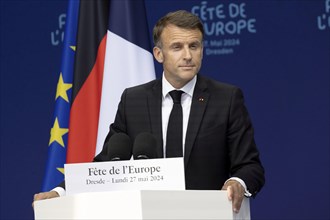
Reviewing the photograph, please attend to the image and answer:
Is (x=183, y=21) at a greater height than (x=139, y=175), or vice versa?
(x=183, y=21)

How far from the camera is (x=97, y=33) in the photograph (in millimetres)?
4426

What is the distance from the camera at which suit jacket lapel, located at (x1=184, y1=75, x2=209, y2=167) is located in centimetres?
297

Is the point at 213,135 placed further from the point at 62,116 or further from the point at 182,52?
the point at 62,116

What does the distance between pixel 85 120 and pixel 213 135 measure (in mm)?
1468

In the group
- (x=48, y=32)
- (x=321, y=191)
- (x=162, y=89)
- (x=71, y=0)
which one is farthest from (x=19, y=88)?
(x=162, y=89)

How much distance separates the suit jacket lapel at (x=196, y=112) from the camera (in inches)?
117

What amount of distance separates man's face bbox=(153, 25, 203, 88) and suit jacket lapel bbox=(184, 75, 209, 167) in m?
0.07

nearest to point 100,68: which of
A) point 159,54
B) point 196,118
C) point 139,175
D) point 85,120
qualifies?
point 85,120

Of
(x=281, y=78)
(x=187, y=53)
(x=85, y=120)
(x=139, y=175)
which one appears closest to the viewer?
(x=139, y=175)

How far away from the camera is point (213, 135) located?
2973 mm

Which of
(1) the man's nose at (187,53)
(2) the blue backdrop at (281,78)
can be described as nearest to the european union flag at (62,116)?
(2) the blue backdrop at (281,78)

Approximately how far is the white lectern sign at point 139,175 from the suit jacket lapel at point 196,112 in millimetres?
555

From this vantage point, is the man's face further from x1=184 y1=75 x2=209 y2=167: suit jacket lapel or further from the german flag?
the german flag

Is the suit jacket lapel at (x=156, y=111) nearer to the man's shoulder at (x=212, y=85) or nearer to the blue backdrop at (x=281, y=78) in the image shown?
the man's shoulder at (x=212, y=85)
